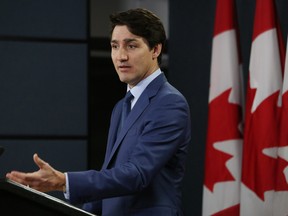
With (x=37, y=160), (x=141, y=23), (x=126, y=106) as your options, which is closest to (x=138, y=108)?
(x=126, y=106)

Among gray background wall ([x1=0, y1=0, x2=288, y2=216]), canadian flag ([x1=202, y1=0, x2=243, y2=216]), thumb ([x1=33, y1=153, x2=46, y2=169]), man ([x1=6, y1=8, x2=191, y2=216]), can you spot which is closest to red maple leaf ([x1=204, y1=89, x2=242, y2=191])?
canadian flag ([x1=202, y1=0, x2=243, y2=216])

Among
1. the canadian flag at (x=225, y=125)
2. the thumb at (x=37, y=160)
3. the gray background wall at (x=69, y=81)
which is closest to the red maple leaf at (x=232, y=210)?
the canadian flag at (x=225, y=125)

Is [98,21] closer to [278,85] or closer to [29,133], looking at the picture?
[29,133]

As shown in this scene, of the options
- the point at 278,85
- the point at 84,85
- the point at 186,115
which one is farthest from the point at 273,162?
the point at 84,85

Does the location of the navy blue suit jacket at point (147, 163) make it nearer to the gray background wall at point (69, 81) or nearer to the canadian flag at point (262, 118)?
the canadian flag at point (262, 118)

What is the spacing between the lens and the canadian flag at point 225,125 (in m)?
2.66

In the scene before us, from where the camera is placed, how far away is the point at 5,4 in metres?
3.21

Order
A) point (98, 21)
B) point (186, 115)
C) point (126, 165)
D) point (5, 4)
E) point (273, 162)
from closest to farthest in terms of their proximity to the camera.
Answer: point (126, 165) → point (186, 115) → point (273, 162) → point (5, 4) → point (98, 21)

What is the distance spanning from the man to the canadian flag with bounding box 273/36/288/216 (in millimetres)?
971

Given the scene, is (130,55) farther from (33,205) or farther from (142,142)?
(33,205)

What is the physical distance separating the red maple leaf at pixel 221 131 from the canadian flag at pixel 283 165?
1.07 feet

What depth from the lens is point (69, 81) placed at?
3352 millimetres

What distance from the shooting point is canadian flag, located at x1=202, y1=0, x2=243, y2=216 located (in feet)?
8.74

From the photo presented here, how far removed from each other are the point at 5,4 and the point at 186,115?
6.73ft
